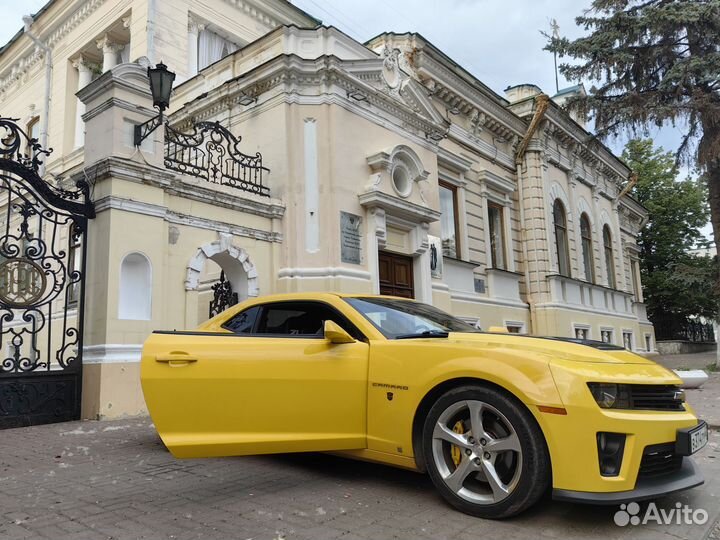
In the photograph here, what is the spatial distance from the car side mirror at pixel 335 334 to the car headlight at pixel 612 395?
1.60 m

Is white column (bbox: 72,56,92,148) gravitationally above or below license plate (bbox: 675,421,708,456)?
above

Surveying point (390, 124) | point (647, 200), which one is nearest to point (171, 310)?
point (390, 124)

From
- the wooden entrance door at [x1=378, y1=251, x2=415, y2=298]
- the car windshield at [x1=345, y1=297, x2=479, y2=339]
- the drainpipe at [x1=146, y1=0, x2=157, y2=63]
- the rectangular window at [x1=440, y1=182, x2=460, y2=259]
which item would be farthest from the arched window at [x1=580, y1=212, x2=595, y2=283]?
the car windshield at [x1=345, y1=297, x2=479, y2=339]

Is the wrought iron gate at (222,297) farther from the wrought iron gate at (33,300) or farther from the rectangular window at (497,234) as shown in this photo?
the rectangular window at (497,234)

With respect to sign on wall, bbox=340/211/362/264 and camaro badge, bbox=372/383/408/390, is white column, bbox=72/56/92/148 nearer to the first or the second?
sign on wall, bbox=340/211/362/264

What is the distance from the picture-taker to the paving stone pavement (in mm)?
3182

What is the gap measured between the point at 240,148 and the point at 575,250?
43.8 ft

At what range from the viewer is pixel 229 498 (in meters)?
3.82

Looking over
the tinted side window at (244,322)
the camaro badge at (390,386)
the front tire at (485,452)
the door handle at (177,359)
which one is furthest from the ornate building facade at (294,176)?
the front tire at (485,452)

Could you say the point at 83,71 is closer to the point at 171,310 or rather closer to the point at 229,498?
the point at 171,310

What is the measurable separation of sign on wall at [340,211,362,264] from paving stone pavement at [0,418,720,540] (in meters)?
6.35

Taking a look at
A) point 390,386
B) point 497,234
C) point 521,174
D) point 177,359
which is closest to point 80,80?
point 497,234

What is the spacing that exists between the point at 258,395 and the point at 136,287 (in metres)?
4.97

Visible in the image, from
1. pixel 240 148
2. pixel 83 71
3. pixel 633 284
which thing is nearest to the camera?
pixel 240 148
